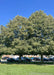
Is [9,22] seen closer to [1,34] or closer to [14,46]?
[1,34]

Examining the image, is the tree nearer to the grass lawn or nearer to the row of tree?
the row of tree

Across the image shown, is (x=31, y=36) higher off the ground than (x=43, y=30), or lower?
lower

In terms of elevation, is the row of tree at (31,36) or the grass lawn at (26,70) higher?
the row of tree at (31,36)

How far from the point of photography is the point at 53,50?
2138 cm

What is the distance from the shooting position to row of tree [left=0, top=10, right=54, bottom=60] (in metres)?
20.9

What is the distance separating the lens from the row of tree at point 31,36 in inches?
822

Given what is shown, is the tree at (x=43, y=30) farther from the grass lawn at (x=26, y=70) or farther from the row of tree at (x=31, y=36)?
the grass lawn at (x=26, y=70)

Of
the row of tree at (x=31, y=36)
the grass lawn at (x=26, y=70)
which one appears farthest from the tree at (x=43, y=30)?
the grass lawn at (x=26, y=70)

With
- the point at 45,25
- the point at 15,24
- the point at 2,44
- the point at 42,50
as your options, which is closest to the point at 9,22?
the point at 15,24

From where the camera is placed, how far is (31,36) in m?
22.5

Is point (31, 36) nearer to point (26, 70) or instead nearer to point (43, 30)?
point (43, 30)

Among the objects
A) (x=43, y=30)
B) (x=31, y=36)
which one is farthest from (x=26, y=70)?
(x=43, y=30)

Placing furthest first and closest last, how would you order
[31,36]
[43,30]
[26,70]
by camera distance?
[31,36]
[43,30]
[26,70]

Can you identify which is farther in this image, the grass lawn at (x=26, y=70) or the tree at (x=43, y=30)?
the tree at (x=43, y=30)
